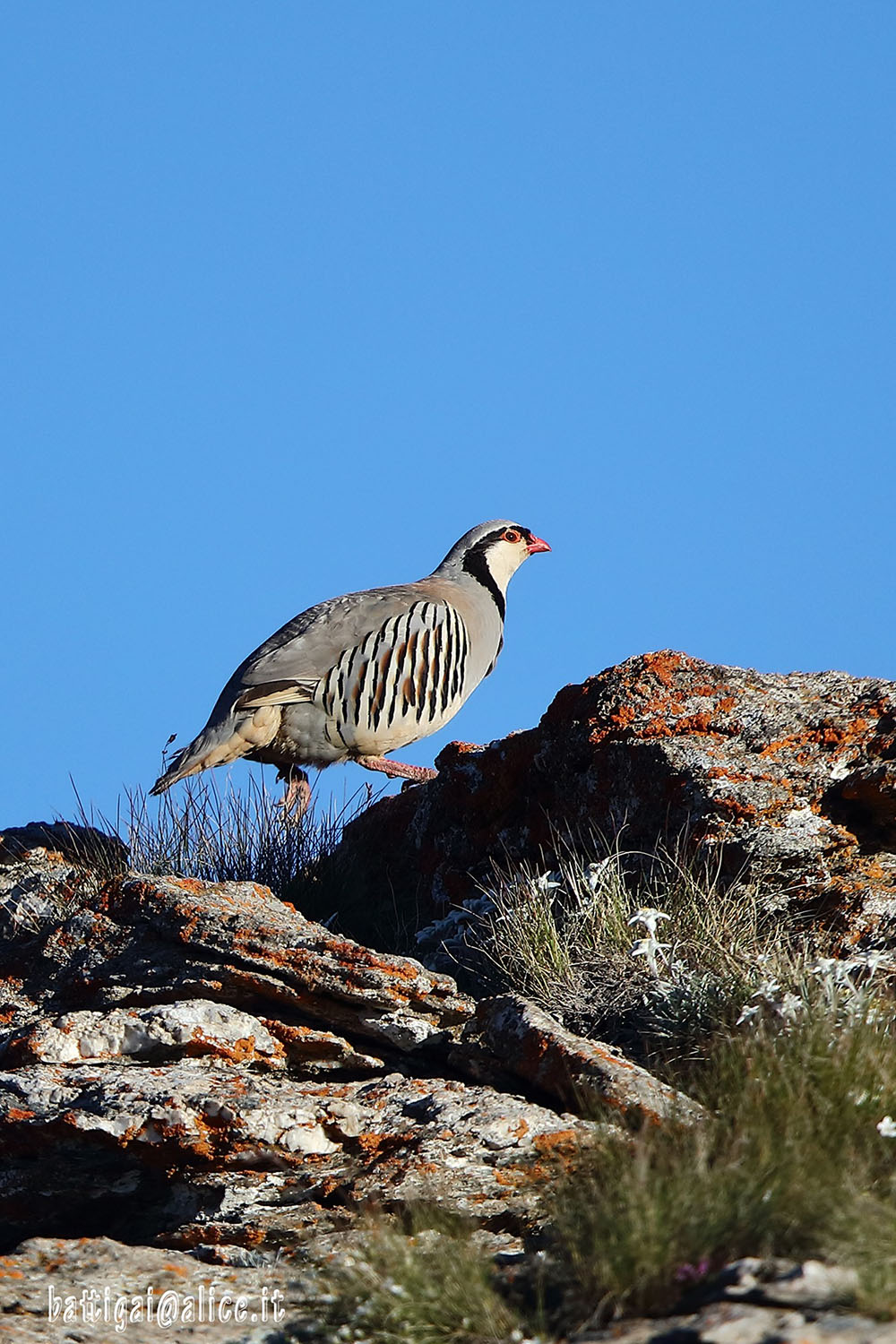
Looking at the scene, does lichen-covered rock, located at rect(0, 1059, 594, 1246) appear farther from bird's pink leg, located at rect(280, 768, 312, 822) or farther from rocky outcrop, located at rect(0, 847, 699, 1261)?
bird's pink leg, located at rect(280, 768, 312, 822)

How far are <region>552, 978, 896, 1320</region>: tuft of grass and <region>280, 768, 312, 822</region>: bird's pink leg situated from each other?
4427 mm

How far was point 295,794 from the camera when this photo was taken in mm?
9875

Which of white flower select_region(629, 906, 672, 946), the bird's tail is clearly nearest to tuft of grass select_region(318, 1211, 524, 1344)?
white flower select_region(629, 906, 672, 946)

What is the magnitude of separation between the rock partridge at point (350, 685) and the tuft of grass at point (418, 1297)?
19.5 feet

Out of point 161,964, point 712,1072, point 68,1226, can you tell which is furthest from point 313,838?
point 712,1072

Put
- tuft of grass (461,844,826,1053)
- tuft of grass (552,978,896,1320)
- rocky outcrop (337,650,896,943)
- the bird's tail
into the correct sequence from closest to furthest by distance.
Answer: tuft of grass (552,978,896,1320)
tuft of grass (461,844,826,1053)
rocky outcrop (337,650,896,943)
the bird's tail

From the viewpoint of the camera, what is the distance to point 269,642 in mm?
10258

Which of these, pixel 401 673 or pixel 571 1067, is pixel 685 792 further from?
pixel 401 673

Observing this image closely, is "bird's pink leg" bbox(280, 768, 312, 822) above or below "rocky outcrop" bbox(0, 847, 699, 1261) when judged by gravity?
above

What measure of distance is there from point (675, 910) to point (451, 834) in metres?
1.89

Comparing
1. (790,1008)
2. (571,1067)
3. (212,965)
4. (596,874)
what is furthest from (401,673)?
(790,1008)

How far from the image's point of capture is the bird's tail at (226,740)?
960cm

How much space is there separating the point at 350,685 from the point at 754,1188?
701 cm

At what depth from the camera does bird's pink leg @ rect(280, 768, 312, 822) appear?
321 inches
